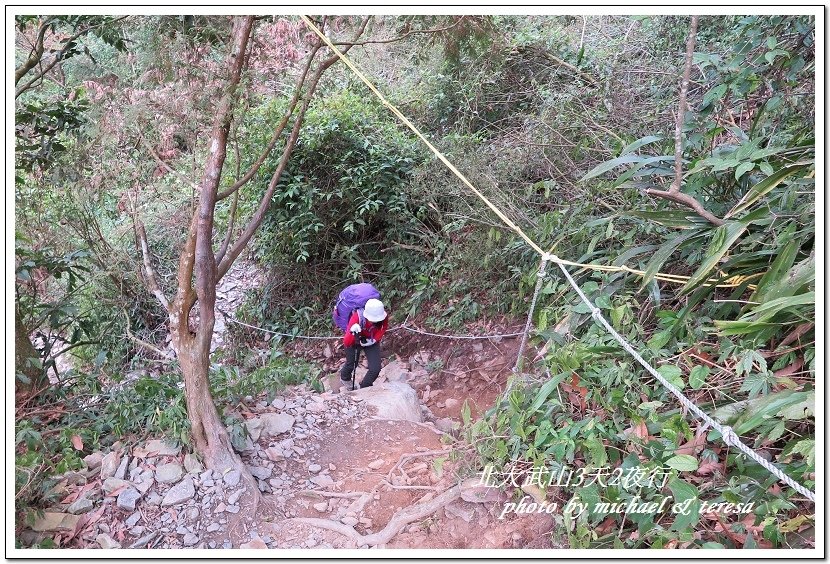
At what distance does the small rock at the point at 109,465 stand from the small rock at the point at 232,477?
0.61 metres

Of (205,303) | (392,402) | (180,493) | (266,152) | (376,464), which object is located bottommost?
(376,464)

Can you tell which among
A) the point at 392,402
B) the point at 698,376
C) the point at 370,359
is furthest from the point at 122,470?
the point at 698,376

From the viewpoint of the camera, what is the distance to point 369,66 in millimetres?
8125

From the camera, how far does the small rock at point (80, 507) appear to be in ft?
9.37

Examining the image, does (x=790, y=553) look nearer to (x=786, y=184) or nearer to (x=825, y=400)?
(x=825, y=400)

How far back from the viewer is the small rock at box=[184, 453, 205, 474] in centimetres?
319

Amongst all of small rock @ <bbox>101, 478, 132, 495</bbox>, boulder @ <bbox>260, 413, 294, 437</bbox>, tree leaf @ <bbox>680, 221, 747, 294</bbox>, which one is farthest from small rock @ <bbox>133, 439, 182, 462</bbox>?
tree leaf @ <bbox>680, 221, 747, 294</bbox>

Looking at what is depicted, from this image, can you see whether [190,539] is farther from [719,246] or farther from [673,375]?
[719,246]

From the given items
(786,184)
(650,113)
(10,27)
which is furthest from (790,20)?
(10,27)

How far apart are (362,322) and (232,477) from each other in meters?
1.95

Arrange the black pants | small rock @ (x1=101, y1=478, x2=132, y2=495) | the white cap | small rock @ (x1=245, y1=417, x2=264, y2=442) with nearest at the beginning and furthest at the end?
small rock @ (x1=101, y1=478, x2=132, y2=495)
small rock @ (x1=245, y1=417, x2=264, y2=442)
the white cap
the black pants

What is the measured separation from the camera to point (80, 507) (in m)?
2.87

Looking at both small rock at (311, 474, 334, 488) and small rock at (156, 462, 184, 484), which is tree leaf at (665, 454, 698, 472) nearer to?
small rock at (311, 474, 334, 488)

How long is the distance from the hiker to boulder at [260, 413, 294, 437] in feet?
3.72
